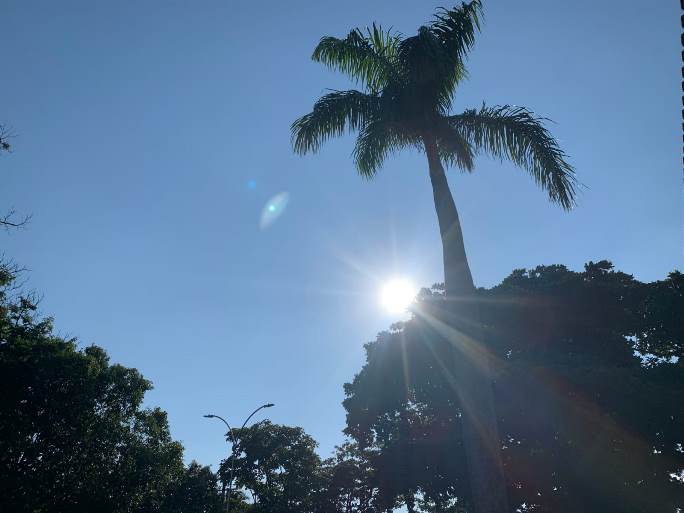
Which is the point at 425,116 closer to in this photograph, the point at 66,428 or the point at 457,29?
the point at 457,29

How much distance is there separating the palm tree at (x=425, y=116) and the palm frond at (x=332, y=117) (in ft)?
0.08

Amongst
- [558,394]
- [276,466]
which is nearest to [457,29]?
[558,394]

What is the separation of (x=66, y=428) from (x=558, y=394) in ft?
81.4

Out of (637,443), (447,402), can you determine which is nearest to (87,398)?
(447,402)

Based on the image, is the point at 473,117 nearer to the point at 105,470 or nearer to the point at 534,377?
the point at 534,377

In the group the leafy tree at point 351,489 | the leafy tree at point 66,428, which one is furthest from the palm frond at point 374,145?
the leafy tree at point 351,489

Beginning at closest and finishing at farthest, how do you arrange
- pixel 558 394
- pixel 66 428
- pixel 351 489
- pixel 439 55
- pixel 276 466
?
pixel 439 55 < pixel 558 394 < pixel 66 428 < pixel 351 489 < pixel 276 466

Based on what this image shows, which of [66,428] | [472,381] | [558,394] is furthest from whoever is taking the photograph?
[66,428]

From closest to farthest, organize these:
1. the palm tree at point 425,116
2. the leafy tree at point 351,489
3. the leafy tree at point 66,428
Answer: the palm tree at point 425,116
the leafy tree at point 66,428
the leafy tree at point 351,489

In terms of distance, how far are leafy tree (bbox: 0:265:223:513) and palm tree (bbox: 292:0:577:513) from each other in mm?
15922

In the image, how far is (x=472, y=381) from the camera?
846cm

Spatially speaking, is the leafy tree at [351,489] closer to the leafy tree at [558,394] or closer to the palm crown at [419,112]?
the leafy tree at [558,394]

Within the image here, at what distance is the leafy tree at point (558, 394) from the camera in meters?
18.9

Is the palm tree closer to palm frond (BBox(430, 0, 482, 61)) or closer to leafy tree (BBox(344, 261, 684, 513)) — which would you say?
palm frond (BBox(430, 0, 482, 61))
